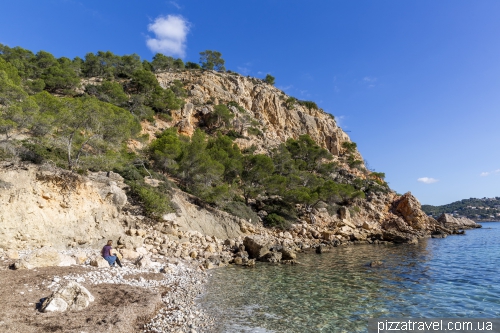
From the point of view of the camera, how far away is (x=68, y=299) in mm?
7301

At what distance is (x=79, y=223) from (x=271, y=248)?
43.7 ft

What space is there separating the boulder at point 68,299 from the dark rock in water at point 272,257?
1225cm

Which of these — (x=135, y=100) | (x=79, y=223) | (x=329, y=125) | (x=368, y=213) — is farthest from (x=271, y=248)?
(x=329, y=125)

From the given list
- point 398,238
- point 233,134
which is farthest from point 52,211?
point 233,134

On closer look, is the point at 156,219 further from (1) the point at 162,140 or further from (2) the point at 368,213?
Answer: (2) the point at 368,213

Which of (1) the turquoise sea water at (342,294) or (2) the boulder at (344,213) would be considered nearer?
(1) the turquoise sea water at (342,294)

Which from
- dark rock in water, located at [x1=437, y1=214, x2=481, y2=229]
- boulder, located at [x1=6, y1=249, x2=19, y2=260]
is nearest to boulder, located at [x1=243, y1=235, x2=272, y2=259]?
boulder, located at [x1=6, y1=249, x2=19, y2=260]

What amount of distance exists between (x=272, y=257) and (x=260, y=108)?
4916 centimetres

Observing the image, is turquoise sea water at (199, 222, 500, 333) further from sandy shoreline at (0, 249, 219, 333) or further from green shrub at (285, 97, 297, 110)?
green shrub at (285, 97, 297, 110)

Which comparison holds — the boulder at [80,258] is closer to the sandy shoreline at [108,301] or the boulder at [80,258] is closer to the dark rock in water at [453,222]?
the sandy shoreline at [108,301]

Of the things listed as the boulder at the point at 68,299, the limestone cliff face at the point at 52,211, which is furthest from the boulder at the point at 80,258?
the boulder at the point at 68,299

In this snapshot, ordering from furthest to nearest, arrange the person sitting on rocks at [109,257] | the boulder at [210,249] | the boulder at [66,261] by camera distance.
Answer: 1. the boulder at [210,249]
2. the person sitting on rocks at [109,257]
3. the boulder at [66,261]

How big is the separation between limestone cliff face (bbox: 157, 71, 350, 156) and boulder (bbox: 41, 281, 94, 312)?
4277 cm

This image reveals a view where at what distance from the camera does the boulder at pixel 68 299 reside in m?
6.91
